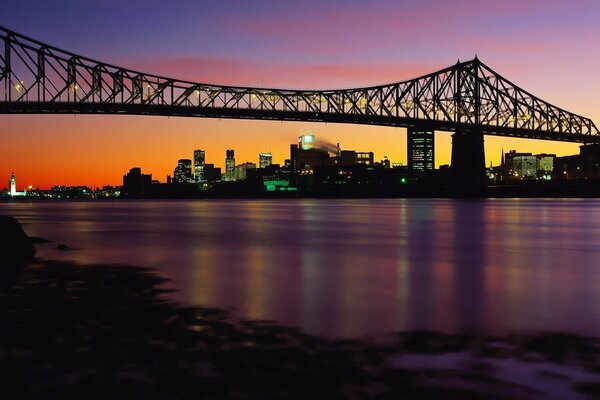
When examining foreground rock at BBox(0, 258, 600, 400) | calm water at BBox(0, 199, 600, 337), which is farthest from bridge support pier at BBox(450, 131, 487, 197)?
foreground rock at BBox(0, 258, 600, 400)

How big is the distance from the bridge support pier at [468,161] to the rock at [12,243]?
86296 millimetres

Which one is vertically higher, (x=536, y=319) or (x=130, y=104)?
(x=130, y=104)

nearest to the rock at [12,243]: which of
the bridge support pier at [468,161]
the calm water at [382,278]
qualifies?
the calm water at [382,278]

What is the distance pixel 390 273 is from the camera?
15.4 metres

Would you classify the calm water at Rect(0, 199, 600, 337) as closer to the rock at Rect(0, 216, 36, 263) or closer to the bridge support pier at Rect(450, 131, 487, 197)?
the rock at Rect(0, 216, 36, 263)

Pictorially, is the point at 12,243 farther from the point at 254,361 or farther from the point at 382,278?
the point at 254,361

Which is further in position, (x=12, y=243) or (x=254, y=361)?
(x=12, y=243)

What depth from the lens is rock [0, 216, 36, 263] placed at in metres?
17.0

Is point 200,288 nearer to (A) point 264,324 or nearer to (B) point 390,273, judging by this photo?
(A) point 264,324

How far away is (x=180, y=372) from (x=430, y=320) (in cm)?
421

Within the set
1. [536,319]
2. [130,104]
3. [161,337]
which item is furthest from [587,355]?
[130,104]

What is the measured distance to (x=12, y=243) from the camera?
17375 mm

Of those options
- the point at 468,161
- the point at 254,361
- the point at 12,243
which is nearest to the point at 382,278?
the point at 254,361

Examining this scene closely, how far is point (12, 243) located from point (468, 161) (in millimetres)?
88050
